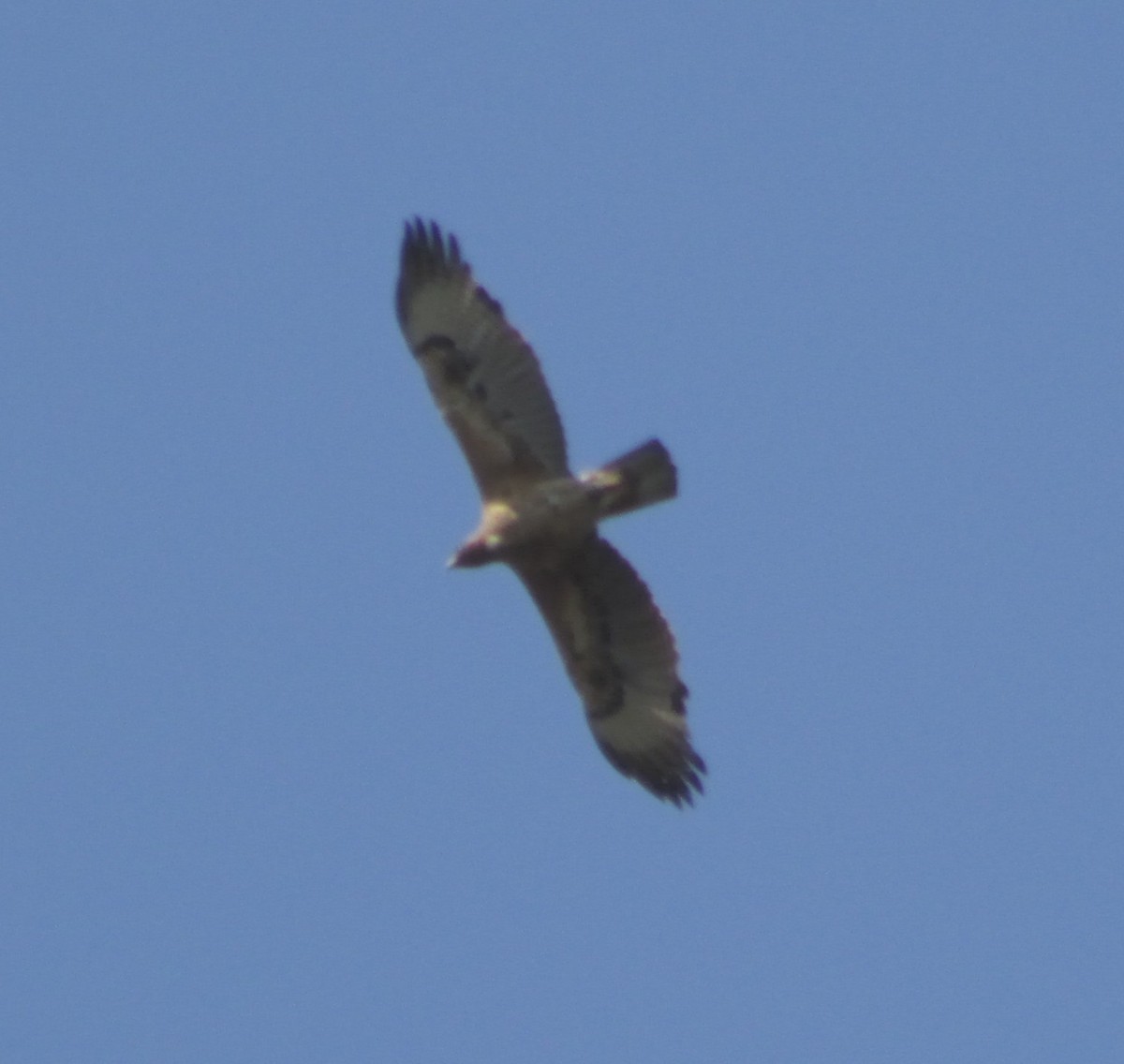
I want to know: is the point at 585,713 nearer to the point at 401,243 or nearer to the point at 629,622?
the point at 629,622

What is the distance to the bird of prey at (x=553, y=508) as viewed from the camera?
14180 millimetres

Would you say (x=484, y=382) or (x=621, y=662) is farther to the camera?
(x=621, y=662)

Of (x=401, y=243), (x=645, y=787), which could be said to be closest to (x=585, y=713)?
(x=645, y=787)

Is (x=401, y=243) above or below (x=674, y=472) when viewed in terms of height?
above

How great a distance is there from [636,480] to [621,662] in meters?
1.19

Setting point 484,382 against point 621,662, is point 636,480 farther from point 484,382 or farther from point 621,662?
point 621,662

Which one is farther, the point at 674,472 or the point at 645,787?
the point at 645,787

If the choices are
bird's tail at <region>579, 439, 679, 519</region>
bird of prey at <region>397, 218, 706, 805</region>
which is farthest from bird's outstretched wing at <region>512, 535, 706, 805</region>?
bird's tail at <region>579, 439, 679, 519</region>

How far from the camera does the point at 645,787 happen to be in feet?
48.9

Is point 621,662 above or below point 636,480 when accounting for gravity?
below

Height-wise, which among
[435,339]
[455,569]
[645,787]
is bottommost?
[645,787]

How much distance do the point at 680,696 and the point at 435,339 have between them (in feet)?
7.43

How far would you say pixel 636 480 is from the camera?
14039mm

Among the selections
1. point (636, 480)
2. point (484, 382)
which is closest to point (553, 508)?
point (636, 480)
